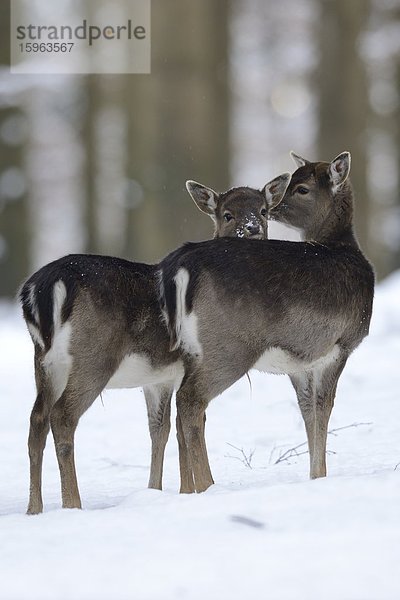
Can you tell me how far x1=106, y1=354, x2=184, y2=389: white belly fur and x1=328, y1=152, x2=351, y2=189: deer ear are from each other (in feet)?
5.47

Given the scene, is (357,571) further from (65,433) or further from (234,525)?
(65,433)

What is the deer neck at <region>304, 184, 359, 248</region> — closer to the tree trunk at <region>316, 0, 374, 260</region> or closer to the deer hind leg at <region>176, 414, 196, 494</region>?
the deer hind leg at <region>176, 414, 196, 494</region>

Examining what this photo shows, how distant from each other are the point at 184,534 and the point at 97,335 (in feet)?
7.14

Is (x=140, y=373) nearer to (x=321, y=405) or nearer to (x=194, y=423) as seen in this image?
(x=194, y=423)

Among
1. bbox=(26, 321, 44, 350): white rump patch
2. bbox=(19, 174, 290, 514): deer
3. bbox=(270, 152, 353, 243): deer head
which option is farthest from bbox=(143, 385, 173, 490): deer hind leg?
bbox=(270, 152, 353, 243): deer head

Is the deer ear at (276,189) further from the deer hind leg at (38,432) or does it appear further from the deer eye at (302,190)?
the deer hind leg at (38,432)

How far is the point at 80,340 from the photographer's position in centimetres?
632

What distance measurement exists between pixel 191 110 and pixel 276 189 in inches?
395

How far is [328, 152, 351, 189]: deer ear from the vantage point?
287 inches

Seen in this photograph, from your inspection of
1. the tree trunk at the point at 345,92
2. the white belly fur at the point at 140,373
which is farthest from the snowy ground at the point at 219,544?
the tree trunk at the point at 345,92

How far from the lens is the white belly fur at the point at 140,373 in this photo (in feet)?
21.8

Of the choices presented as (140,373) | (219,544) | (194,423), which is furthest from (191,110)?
(219,544)

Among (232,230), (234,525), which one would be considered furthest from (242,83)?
(234,525)

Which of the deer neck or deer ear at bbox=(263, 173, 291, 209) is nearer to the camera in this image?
the deer neck
